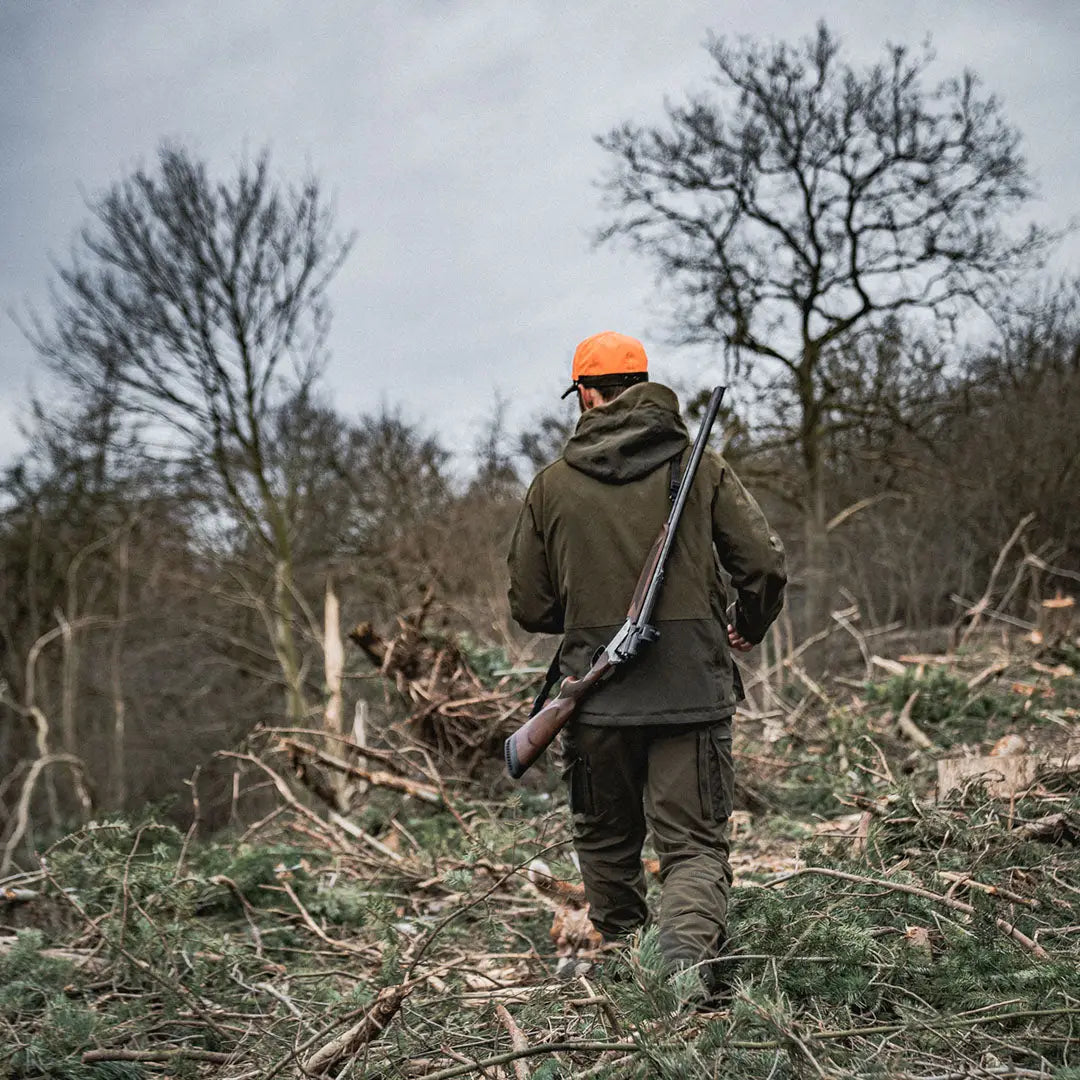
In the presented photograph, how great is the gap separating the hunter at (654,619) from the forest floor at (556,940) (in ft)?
1.07

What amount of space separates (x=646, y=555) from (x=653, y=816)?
0.88m

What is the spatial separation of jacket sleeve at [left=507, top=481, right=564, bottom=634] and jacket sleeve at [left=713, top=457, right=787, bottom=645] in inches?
24.9

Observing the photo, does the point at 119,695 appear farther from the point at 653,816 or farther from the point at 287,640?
the point at 653,816

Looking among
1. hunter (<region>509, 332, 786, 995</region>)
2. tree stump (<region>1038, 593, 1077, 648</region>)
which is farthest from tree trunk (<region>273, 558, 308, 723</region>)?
hunter (<region>509, 332, 786, 995</region>)

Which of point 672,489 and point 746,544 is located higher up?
point 672,489

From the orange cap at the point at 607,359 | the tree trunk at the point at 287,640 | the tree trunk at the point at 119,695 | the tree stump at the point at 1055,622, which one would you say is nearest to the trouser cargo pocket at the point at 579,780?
the orange cap at the point at 607,359

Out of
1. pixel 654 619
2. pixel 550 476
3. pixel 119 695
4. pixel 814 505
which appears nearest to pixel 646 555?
pixel 654 619

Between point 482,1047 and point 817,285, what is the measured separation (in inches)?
508

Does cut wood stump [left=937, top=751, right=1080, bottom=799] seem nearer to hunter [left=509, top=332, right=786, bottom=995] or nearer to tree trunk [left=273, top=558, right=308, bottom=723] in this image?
hunter [left=509, top=332, right=786, bottom=995]

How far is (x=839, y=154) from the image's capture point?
13.6m

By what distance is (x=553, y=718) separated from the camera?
11.4ft

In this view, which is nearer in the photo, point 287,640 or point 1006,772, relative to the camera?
point 1006,772

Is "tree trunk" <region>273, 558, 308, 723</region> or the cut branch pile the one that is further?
"tree trunk" <region>273, 558, 308, 723</region>

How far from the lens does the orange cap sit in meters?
3.67
